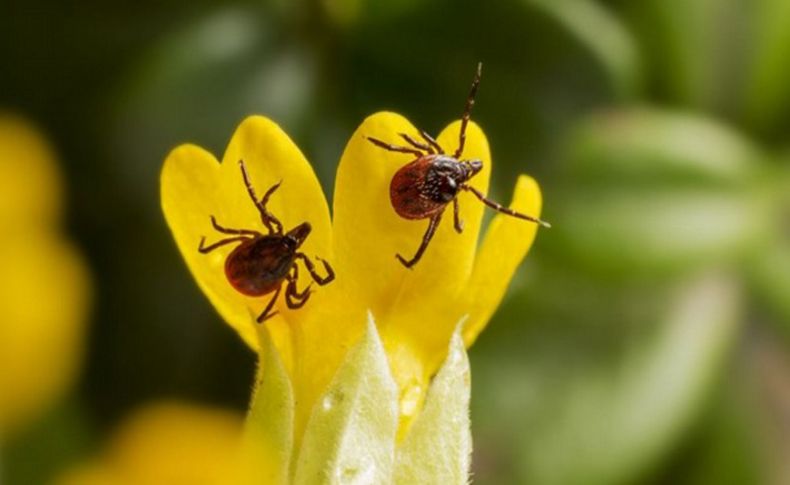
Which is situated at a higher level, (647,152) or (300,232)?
(647,152)

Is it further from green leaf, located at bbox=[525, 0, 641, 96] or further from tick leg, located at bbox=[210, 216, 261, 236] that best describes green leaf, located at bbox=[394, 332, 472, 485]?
green leaf, located at bbox=[525, 0, 641, 96]

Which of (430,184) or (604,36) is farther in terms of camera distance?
(604,36)

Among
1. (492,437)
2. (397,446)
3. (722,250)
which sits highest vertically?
(722,250)

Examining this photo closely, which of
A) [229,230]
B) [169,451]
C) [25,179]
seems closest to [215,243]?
[229,230]

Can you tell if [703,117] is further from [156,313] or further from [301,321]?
[301,321]

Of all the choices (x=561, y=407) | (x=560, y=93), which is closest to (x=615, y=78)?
(x=560, y=93)

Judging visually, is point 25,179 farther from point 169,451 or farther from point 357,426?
point 357,426
